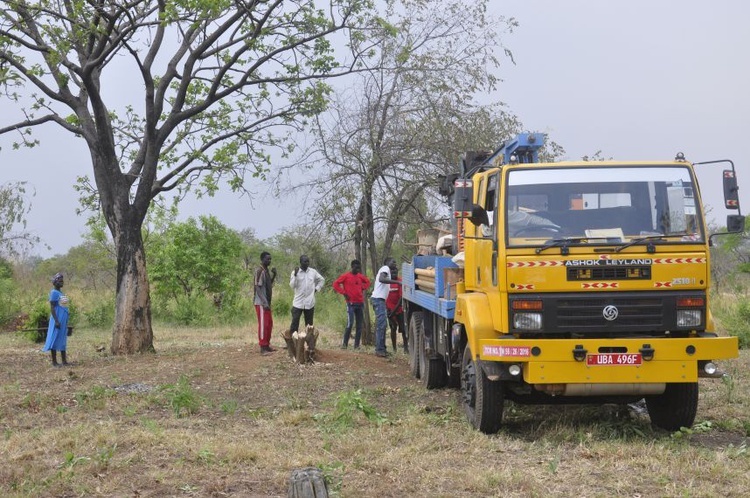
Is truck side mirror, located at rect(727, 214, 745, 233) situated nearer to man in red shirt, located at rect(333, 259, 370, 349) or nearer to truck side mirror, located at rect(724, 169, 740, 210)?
truck side mirror, located at rect(724, 169, 740, 210)

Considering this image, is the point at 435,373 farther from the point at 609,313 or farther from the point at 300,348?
the point at 609,313

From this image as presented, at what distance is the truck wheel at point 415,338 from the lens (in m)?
12.5

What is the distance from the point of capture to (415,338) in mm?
12734

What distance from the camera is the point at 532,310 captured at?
7574mm

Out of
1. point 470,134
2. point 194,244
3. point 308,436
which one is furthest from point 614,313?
point 194,244

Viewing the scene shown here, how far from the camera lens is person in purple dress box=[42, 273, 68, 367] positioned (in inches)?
539

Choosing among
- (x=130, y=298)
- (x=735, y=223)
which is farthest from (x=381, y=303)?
(x=735, y=223)

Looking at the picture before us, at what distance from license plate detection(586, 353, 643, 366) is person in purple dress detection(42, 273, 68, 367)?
8985 millimetres

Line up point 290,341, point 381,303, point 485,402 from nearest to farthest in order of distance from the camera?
1. point 485,402
2. point 290,341
3. point 381,303

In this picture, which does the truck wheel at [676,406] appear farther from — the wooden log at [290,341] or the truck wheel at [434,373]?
the wooden log at [290,341]

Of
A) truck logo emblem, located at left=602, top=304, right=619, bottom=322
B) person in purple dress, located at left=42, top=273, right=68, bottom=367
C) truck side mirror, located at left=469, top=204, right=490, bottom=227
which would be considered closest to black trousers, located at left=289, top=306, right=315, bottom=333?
person in purple dress, located at left=42, top=273, right=68, bottom=367

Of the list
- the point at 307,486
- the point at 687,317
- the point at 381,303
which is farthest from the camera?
the point at 381,303

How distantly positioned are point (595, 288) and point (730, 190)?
4.76ft

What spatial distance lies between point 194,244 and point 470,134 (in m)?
15.5
